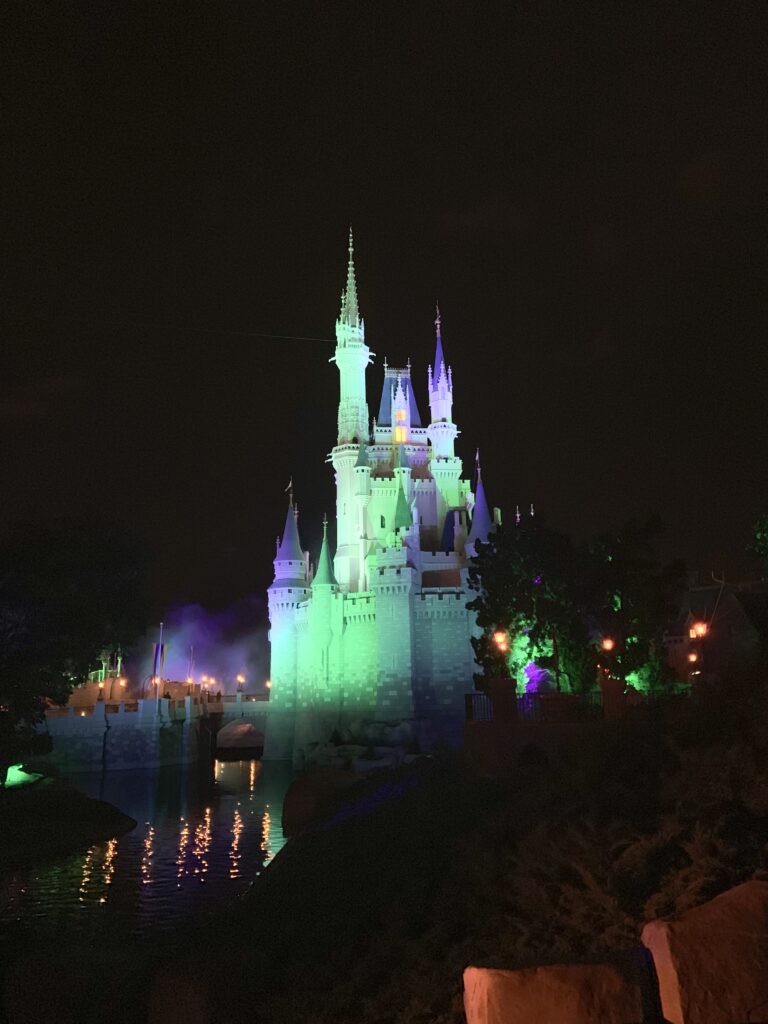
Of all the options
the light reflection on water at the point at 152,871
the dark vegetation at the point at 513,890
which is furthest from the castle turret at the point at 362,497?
the dark vegetation at the point at 513,890

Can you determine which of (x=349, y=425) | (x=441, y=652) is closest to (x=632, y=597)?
(x=441, y=652)

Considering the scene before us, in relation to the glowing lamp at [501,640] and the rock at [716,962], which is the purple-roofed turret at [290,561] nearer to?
the glowing lamp at [501,640]

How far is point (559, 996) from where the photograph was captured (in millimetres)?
7430

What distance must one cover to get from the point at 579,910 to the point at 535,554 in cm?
2166

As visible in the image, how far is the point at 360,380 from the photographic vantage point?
63.2 metres

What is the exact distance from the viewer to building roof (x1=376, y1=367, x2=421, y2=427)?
214 ft

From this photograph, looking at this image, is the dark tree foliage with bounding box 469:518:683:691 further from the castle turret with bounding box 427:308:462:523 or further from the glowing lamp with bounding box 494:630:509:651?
the castle turret with bounding box 427:308:462:523

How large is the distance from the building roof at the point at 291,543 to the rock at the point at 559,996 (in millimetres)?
52527

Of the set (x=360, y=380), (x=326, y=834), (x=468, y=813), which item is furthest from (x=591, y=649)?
(x=360, y=380)

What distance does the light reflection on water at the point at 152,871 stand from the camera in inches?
715

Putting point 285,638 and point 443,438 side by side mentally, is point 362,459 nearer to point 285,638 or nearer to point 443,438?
point 443,438

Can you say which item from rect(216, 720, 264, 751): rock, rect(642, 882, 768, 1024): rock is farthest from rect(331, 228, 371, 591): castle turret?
rect(642, 882, 768, 1024): rock

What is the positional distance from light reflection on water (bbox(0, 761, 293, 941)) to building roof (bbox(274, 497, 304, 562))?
2157 centimetres

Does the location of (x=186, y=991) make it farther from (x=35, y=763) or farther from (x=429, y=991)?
(x=35, y=763)
